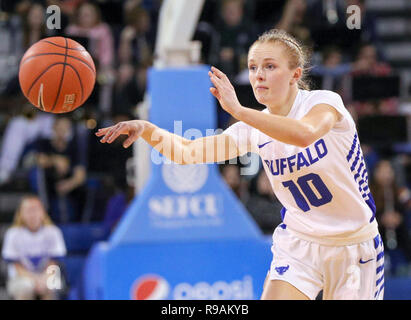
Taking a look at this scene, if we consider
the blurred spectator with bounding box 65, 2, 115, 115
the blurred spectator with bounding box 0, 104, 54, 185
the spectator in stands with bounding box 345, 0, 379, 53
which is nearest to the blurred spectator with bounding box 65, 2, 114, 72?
the blurred spectator with bounding box 65, 2, 115, 115

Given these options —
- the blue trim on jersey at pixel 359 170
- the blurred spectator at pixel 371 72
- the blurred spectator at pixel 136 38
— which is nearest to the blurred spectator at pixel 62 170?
the blurred spectator at pixel 136 38

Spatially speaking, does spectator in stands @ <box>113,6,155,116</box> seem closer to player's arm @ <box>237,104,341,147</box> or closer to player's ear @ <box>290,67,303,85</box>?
player's ear @ <box>290,67,303,85</box>

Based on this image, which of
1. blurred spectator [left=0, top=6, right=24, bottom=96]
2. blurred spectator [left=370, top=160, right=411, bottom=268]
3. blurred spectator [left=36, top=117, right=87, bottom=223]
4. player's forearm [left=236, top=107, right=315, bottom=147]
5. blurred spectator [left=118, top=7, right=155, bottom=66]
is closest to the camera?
player's forearm [left=236, top=107, right=315, bottom=147]

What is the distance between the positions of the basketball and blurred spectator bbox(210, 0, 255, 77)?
493 cm

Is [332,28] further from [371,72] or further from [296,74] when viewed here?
[296,74]

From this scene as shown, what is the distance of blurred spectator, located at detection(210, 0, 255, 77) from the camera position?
9.28m

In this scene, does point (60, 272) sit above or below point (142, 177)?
below

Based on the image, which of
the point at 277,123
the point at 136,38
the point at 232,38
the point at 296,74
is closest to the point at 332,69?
the point at 232,38

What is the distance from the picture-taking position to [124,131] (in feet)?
12.2

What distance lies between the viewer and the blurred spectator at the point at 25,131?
8.70 metres
